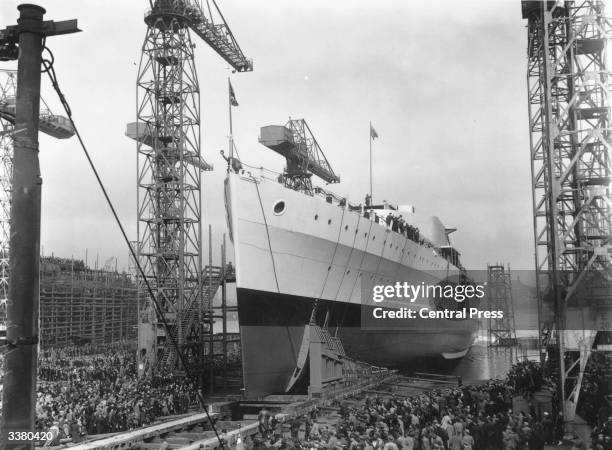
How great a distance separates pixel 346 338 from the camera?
60.3ft

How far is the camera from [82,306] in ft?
133

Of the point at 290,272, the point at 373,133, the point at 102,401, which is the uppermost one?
the point at 373,133

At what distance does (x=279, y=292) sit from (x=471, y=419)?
679cm

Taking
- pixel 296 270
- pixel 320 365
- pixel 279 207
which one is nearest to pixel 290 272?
pixel 296 270

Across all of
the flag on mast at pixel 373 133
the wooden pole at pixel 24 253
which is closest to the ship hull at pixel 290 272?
the flag on mast at pixel 373 133

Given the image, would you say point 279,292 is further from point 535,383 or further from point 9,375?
point 9,375

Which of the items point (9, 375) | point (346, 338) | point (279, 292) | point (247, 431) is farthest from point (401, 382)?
point (9, 375)

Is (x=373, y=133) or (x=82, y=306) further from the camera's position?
(x=82, y=306)

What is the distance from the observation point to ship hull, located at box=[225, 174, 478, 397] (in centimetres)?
1555

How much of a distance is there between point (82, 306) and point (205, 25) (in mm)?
23602

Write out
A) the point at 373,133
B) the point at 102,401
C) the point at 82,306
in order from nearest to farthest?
the point at 102,401, the point at 373,133, the point at 82,306

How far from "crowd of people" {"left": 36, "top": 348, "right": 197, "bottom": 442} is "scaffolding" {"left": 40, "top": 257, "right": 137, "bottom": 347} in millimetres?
Result: 14523

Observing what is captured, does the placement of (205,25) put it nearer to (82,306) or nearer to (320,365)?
(320,365)

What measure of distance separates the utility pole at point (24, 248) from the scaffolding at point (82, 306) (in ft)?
114
